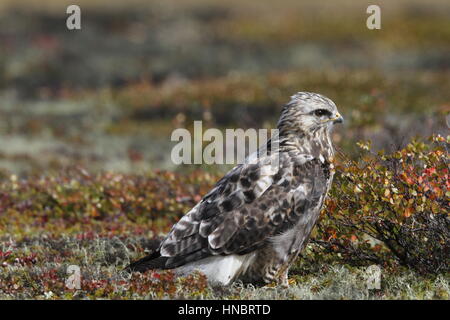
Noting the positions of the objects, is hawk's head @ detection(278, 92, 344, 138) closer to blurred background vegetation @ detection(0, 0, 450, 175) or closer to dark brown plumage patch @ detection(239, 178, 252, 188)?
dark brown plumage patch @ detection(239, 178, 252, 188)

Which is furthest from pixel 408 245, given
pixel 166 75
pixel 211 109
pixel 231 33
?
pixel 231 33

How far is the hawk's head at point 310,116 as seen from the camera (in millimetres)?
7926

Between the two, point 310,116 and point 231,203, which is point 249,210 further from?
point 310,116

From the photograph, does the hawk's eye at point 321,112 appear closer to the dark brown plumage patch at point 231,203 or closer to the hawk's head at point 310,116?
the hawk's head at point 310,116

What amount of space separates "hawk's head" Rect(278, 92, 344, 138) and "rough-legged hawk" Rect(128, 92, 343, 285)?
0.39 meters

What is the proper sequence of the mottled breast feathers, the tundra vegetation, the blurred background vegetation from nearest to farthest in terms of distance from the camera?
1. the mottled breast feathers
2. the tundra vegetation
3. the blurred background vegetation

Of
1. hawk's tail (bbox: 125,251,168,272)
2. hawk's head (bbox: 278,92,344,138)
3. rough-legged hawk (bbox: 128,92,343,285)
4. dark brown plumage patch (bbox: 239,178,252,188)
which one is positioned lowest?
hawk's tail (bbox: 125,251,168,272)

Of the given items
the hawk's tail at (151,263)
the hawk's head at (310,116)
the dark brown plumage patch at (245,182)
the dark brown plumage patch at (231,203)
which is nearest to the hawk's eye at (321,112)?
Answer: the hawk's head at (310,116)

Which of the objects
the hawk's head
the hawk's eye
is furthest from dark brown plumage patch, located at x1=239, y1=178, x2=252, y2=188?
the hawk's eye

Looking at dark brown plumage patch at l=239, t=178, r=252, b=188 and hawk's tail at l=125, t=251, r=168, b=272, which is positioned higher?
dark brown plumage patch at l=239, t=178, r=252, b=188

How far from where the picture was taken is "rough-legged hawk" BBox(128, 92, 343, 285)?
7328 mm

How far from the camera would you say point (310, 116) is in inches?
313

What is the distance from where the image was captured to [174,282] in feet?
23.4

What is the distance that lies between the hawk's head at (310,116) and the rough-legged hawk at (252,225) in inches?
15.5
